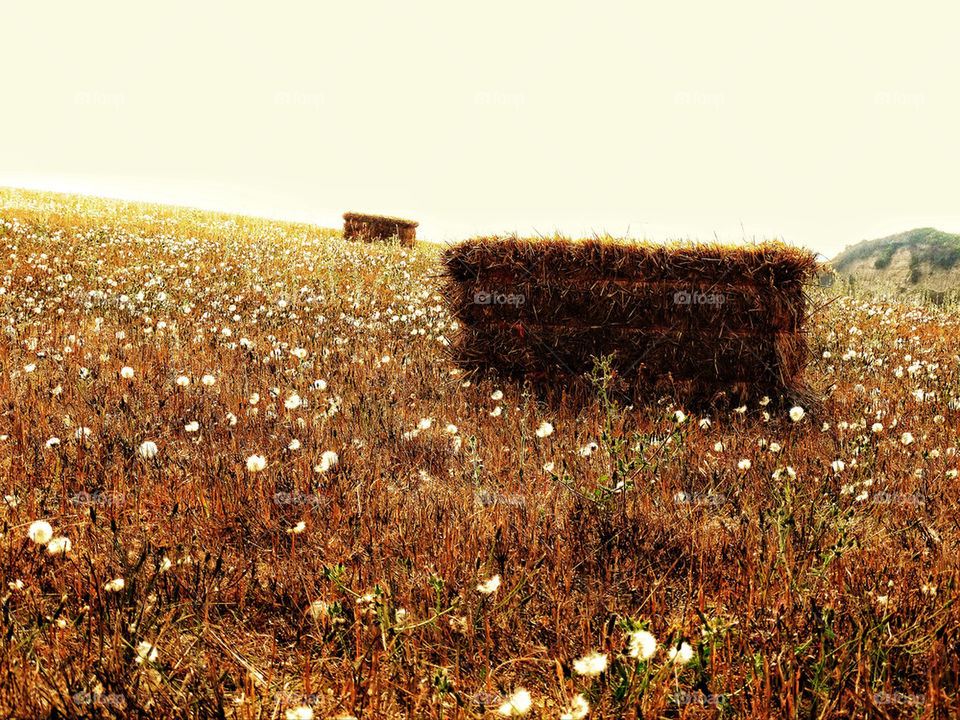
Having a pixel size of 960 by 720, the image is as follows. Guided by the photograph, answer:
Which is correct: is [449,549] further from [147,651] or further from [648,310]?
[648,310]

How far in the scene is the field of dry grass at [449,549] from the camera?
7.05 feet

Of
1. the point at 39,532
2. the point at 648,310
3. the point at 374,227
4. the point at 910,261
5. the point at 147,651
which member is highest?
the point at 910,261

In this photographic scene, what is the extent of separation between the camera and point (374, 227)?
2162 cm

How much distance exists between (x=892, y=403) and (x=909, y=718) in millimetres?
4691

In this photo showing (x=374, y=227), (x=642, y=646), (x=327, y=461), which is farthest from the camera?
(x=374, y=227)

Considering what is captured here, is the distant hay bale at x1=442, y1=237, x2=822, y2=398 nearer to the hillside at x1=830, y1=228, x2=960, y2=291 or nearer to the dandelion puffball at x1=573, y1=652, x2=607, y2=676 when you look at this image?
the dandelion puffball at x1=573, y1=652, x2=607, y2=676

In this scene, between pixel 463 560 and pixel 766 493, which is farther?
pixel 766 493

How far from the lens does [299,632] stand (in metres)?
2.59

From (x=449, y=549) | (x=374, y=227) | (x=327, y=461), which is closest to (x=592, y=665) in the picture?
(x=449, y=549)

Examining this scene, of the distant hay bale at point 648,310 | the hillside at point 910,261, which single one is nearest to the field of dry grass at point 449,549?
the distant hay bale at point 648,310

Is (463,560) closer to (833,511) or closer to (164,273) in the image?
(833,511)

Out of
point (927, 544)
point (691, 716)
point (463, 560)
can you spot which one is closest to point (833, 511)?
point (927, 544)

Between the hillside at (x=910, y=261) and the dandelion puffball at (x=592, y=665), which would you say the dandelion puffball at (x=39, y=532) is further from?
the hillside at (x=910, y=261)

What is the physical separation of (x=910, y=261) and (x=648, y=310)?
22.8 m
